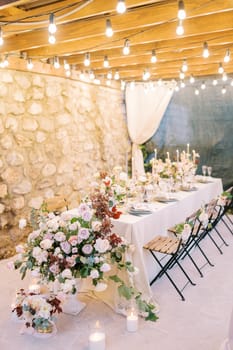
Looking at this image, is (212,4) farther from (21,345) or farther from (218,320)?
(21,345)

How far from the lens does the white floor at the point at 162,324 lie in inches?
91.5

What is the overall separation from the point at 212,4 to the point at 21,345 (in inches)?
112

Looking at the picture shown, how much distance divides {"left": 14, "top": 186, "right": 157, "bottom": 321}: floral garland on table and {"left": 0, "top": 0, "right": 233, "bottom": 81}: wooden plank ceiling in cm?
146

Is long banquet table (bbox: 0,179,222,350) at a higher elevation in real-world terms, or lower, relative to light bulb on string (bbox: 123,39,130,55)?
lower

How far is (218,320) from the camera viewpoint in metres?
2.62

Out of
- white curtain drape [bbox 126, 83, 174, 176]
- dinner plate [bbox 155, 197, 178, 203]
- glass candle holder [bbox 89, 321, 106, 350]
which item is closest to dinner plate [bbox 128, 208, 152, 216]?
dinner plate [bbox 155, 197, 178, 203]

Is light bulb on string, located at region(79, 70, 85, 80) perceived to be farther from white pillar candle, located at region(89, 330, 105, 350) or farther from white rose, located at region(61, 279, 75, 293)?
white pillar candle, located at region(89, 330, 105, 350)

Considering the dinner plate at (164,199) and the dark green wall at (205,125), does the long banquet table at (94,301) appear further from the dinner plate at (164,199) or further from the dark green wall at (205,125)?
the dark green wall at (205,125)

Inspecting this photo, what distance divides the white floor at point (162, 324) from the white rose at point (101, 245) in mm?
626

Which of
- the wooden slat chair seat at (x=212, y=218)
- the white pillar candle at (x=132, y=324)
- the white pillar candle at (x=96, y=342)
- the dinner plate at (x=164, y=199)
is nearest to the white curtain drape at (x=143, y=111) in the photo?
the wooden slat chair seat at (x=212, y=218)

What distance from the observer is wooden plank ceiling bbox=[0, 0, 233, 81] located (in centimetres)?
256

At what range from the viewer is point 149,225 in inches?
125

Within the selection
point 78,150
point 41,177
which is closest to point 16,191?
point 41,177

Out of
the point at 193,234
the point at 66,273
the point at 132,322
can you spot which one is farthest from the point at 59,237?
the point at 193,234
